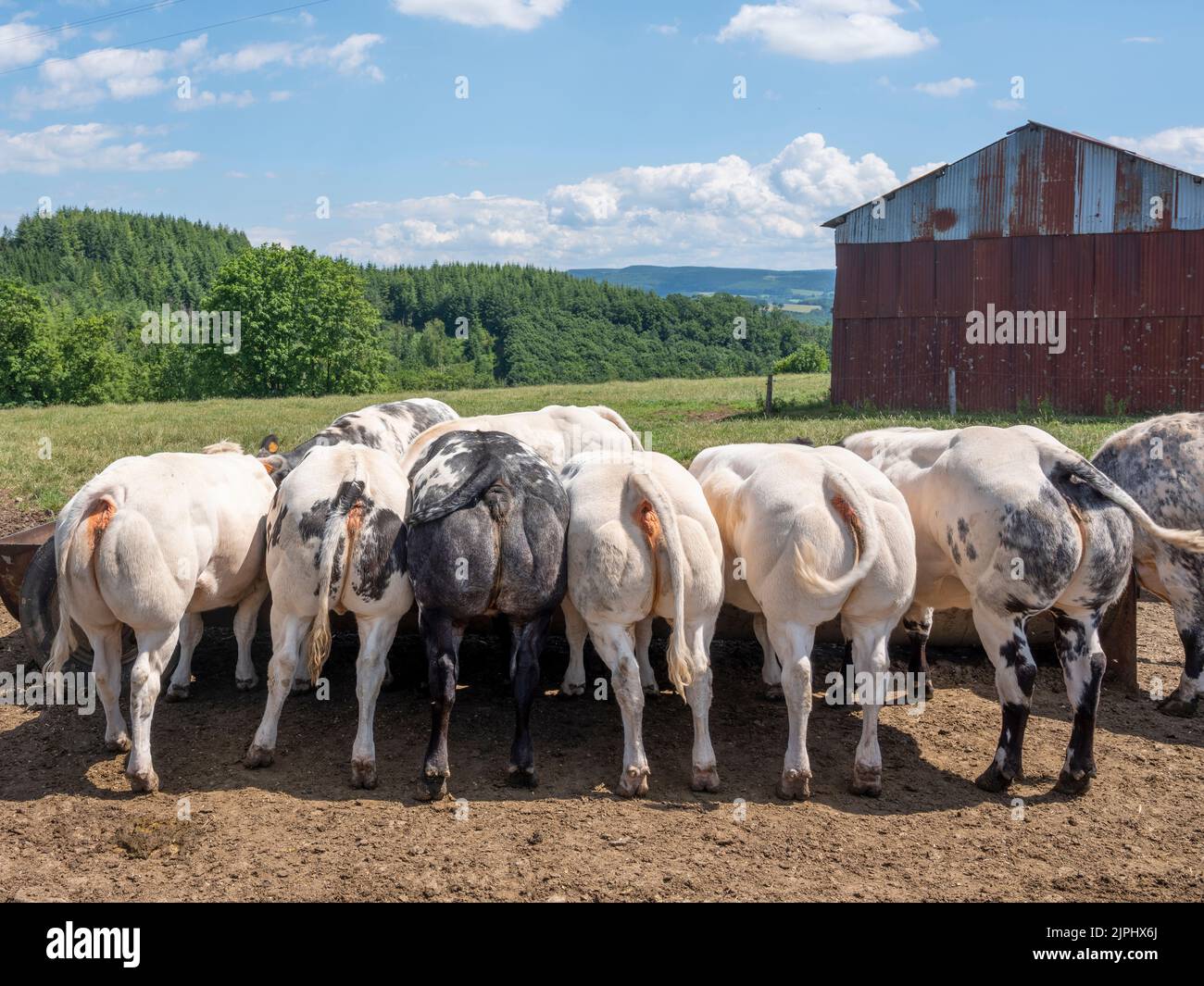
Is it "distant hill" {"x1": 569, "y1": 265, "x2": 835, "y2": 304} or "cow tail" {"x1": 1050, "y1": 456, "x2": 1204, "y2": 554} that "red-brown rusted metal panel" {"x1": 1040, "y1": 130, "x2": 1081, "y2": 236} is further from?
"distant hill" {"x1": 569, "y1": 265, "x2": 835, "y2": 304}

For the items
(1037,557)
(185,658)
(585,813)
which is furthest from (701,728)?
(185,658)

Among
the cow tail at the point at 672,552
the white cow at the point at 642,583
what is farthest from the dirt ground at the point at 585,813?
the cow tail at the point at 672,552

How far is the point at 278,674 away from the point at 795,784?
10.0ft

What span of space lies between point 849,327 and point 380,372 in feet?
127

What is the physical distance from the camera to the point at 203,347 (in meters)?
59.2

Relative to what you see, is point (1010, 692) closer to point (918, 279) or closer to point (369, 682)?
point (369, 682)

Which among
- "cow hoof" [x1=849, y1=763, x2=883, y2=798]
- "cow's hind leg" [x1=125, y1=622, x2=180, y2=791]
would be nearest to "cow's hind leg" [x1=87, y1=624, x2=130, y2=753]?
"cow's hind leg" [x1=125, y1=622, x2=180, y2=791]

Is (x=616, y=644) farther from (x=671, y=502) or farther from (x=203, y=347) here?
(x=203, y=347)

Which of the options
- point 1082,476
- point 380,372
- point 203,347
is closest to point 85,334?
point 203,347

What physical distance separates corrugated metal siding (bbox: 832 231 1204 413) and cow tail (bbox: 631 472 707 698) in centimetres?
2159

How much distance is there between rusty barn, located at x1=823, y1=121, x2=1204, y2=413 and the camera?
2412 cm

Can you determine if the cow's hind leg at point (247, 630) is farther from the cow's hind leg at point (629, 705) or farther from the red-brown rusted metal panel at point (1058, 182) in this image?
the red-brown rusted metal panel at point (1058, 182)

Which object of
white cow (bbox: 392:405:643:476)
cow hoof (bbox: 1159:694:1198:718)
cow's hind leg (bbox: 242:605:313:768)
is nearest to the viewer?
cow's hind leg (bbox: 242:605:313:768)

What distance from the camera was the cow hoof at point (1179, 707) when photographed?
7.36 meters
